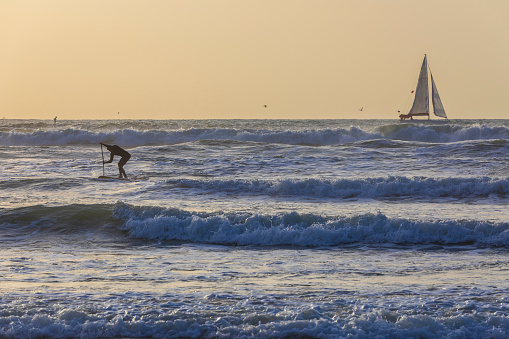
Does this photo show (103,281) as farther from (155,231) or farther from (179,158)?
(179,158)

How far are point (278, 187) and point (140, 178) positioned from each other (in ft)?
18.1

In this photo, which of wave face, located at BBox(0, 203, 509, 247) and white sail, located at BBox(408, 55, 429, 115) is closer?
wave face, located at BBox(0, 203, 509, 247)

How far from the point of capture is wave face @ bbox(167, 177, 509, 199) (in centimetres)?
1797

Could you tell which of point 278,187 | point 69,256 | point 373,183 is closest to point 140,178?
point 278,187

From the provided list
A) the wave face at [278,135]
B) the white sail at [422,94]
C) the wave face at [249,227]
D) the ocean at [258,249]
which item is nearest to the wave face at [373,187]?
the ocean at [258,249]

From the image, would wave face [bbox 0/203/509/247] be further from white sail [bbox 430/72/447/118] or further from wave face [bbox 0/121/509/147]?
white sail [bbox 430/72/447/118]

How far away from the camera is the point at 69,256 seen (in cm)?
1088

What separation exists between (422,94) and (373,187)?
57116mm

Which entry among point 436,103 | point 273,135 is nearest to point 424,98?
point 436,103

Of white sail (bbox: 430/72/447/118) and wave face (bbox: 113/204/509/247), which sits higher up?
white sail (bbox: 430/72/447/118)

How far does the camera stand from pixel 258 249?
39.1 feet

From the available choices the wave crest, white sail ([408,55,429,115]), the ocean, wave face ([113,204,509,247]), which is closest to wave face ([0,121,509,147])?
the wave crest

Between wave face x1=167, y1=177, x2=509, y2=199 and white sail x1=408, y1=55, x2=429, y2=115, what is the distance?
5526cm

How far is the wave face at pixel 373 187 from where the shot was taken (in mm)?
17969
